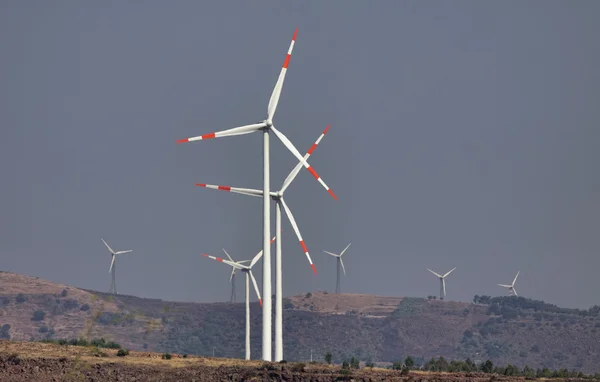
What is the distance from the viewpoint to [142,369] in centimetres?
12531

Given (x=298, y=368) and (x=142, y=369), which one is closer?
(x=142, y=369)

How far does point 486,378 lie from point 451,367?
34402mm

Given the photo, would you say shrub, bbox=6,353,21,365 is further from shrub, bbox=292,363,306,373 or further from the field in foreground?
shrub, bbox=292,363,306,373

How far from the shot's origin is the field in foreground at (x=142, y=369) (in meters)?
120

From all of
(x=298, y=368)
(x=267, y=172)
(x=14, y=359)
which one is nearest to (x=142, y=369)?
(x=14, y=359)

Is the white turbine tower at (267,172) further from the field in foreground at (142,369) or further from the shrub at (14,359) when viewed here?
the shrub at (14,359)

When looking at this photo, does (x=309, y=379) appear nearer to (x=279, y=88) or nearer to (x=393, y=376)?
(x=393, y=376)

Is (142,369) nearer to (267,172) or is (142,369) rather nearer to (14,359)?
(14,359)

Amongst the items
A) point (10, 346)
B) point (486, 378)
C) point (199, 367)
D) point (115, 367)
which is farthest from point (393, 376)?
point (10, 346)

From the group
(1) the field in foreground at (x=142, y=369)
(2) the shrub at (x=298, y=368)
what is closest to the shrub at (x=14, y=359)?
(1) the field in foreground at (x=142, y=369)

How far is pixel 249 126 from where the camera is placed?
150m

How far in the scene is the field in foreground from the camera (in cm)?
12006

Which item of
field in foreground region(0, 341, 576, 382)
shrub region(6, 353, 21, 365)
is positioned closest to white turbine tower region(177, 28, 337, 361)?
field in foreground region(0, 341, 576, 382)

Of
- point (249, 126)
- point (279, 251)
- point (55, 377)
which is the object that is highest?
point (249, 126)
